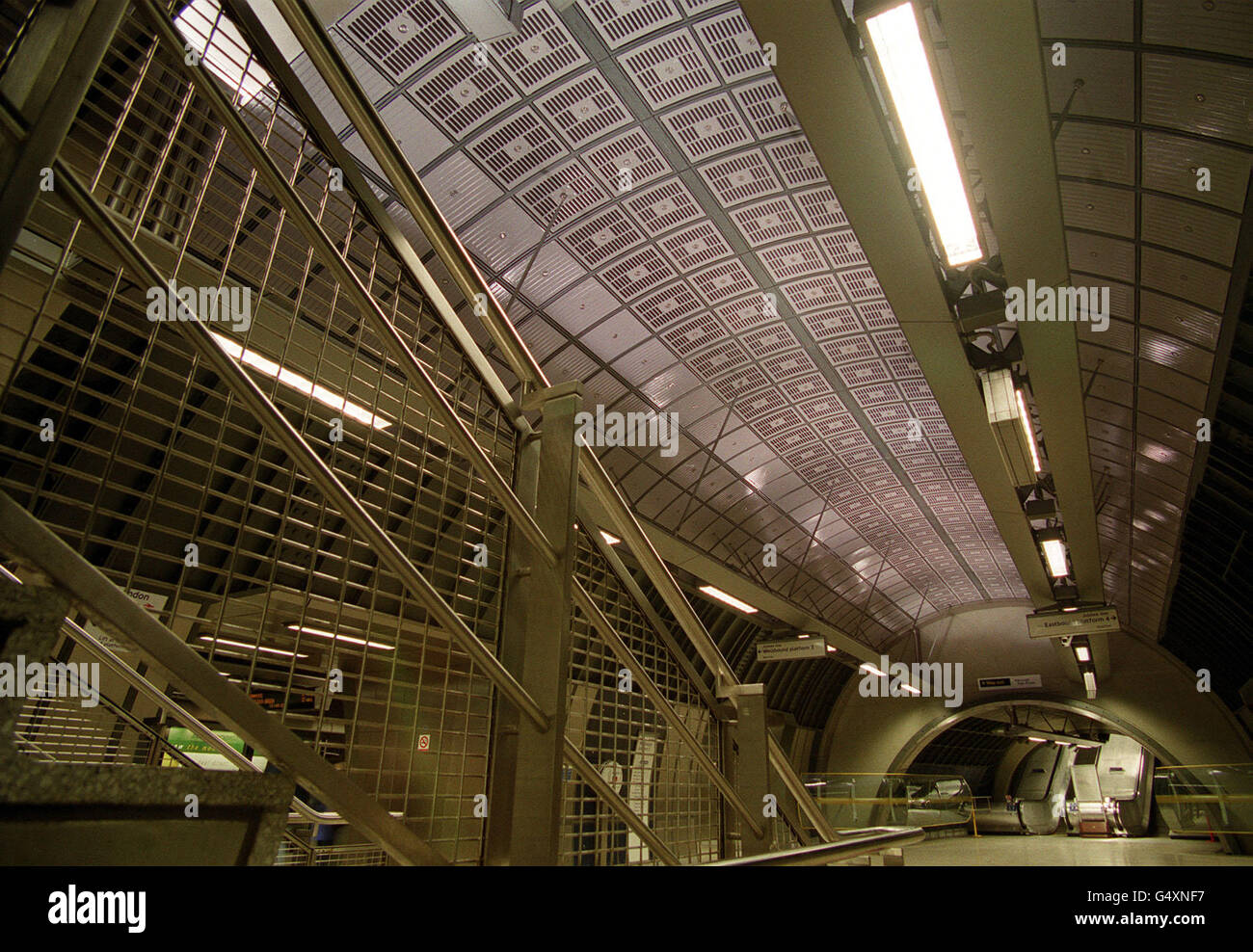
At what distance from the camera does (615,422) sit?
11.1m

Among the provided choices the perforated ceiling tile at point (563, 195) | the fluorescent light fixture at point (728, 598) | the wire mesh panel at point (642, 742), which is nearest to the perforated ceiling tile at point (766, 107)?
the perforated ceiling tile at point (563, 195)

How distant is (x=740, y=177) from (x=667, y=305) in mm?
2132

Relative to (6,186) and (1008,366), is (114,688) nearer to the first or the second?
(6,186)

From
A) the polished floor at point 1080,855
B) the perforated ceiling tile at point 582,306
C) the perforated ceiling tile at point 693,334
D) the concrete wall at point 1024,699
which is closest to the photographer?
the perforated ceiling tile at point 582,306

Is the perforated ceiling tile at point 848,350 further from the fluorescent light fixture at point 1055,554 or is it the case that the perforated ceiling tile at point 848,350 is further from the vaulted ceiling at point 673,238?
the fluorescent light fixture at point 1055,554

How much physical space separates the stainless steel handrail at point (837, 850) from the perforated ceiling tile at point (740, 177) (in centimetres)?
622

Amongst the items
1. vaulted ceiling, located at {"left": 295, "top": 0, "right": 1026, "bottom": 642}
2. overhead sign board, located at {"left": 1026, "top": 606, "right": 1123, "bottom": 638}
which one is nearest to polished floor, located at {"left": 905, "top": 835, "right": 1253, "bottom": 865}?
overhead sign board, located at {"left": 1026, "top": 606, "right": 1123, "bottom": 638}

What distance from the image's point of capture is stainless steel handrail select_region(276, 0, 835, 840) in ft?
7.27

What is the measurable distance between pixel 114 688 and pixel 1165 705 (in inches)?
975

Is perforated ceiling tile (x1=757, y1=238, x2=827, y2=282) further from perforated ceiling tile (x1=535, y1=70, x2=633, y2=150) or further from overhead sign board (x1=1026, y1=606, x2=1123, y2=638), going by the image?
overhead sign board (x1=1026, y1=606, x2=1123, y2=638)

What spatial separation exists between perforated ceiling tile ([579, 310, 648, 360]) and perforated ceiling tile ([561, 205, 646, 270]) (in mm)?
1025

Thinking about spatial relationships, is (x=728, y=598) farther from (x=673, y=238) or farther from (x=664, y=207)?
(x=664, y=207)

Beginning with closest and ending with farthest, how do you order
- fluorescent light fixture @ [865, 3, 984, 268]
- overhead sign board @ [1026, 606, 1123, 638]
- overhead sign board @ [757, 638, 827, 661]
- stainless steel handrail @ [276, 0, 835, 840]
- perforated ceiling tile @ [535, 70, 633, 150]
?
stainless steel handrail @ [276, 0, 835, 840] → fluorescent light fixture @ [865, 3, 984, 268] → perforated ceiling tile @ [535, 70, 633, 150] → overhead sign board @ [1026, 606, 1123, 638] → overhead sign board @ [757, 638, 827, 661]

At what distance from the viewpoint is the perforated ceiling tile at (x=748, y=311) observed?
942cm
